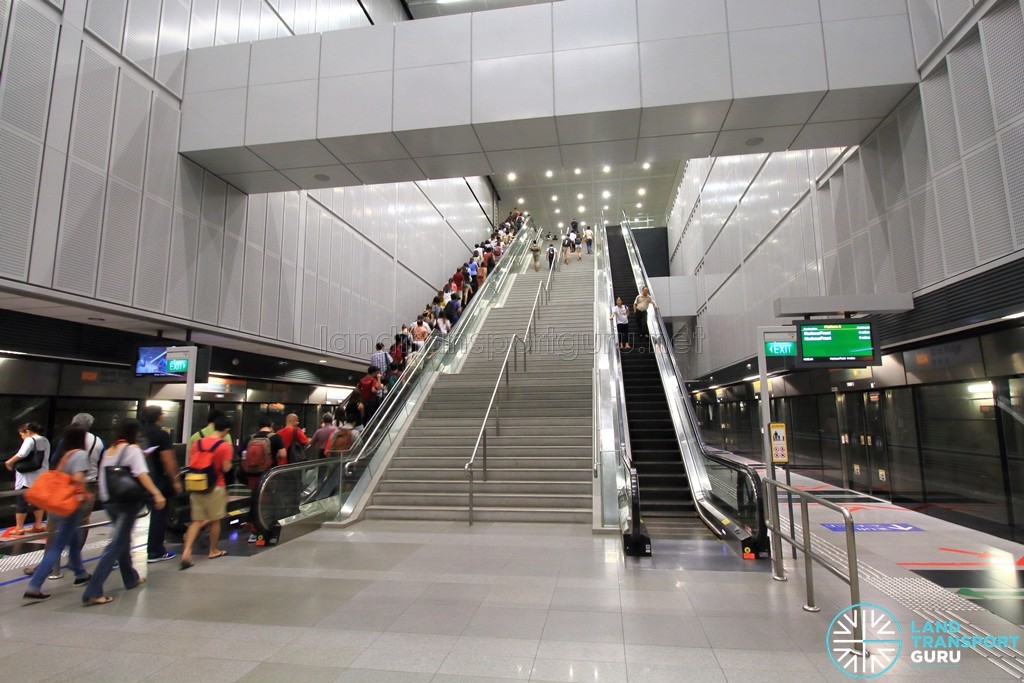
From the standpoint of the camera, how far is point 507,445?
9.23m

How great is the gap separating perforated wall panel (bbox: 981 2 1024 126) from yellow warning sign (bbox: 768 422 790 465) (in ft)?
13.3

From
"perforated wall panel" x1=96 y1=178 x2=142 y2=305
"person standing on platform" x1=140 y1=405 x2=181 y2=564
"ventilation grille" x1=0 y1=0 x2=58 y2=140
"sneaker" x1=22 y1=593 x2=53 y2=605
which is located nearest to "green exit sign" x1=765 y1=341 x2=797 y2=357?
"person standing on platform" x1=140 y1=405 x2=181 y2=564

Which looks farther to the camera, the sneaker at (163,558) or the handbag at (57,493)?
the sneaker at (163,558)

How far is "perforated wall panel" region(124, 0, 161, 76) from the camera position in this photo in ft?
26.5

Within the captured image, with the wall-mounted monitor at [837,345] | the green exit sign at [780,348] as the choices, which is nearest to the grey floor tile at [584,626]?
the wall-mounted monitor at [837,345]

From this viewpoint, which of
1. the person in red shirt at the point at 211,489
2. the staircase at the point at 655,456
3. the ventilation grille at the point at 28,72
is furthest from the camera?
the staircase at the point at 655,456

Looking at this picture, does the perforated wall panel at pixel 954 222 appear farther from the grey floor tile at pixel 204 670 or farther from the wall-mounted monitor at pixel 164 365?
the wall-mounted monitor at pixel 164 365

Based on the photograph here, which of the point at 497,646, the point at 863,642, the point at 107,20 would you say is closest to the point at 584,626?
the point at 497,646

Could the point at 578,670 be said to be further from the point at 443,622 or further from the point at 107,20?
the point at 107,20

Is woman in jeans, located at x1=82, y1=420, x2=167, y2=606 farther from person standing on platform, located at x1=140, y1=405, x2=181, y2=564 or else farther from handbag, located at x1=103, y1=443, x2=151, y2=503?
person standing on platform, located at x1=140, y1=405, x2=181, y2=564

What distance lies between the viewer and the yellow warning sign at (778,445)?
22.0 feet

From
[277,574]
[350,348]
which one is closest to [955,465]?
[277,574]

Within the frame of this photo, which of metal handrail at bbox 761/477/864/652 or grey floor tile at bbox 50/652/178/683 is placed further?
metal handrail at bbox 761/477/864/652

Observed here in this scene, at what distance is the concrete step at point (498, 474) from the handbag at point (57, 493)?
4545 millimetres
